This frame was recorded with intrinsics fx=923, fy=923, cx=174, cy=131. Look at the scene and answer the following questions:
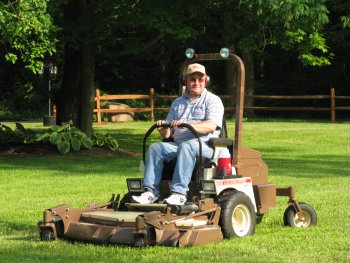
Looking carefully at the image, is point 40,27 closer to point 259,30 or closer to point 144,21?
point 144,21

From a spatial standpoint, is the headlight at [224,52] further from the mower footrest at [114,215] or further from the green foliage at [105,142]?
the green foliage at [105,142]

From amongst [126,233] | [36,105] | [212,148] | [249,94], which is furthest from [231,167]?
[36,105]

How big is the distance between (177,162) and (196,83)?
3.28 ft

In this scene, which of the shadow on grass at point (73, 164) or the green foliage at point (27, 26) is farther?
the shadow on grass at point (73, 164)


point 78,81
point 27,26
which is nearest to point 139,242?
point 27,26

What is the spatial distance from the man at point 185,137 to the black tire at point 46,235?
0.94 metres

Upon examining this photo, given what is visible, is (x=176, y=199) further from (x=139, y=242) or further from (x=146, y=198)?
(x=139, y=242)

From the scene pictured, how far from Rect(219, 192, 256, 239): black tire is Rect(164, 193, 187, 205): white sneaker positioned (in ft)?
1.25

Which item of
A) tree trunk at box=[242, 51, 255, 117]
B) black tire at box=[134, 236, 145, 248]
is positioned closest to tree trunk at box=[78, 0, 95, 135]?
black tire at box=[134, 236, 145, 248]

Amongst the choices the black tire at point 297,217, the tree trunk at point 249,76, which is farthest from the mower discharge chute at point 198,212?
the tree trunk at point 249,76

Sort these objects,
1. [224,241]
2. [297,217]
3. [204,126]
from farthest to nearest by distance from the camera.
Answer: [297,217], [204,126], [224,241]

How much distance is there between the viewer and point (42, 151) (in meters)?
22.0

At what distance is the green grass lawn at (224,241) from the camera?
27.0 ft

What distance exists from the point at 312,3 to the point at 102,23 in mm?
5095
